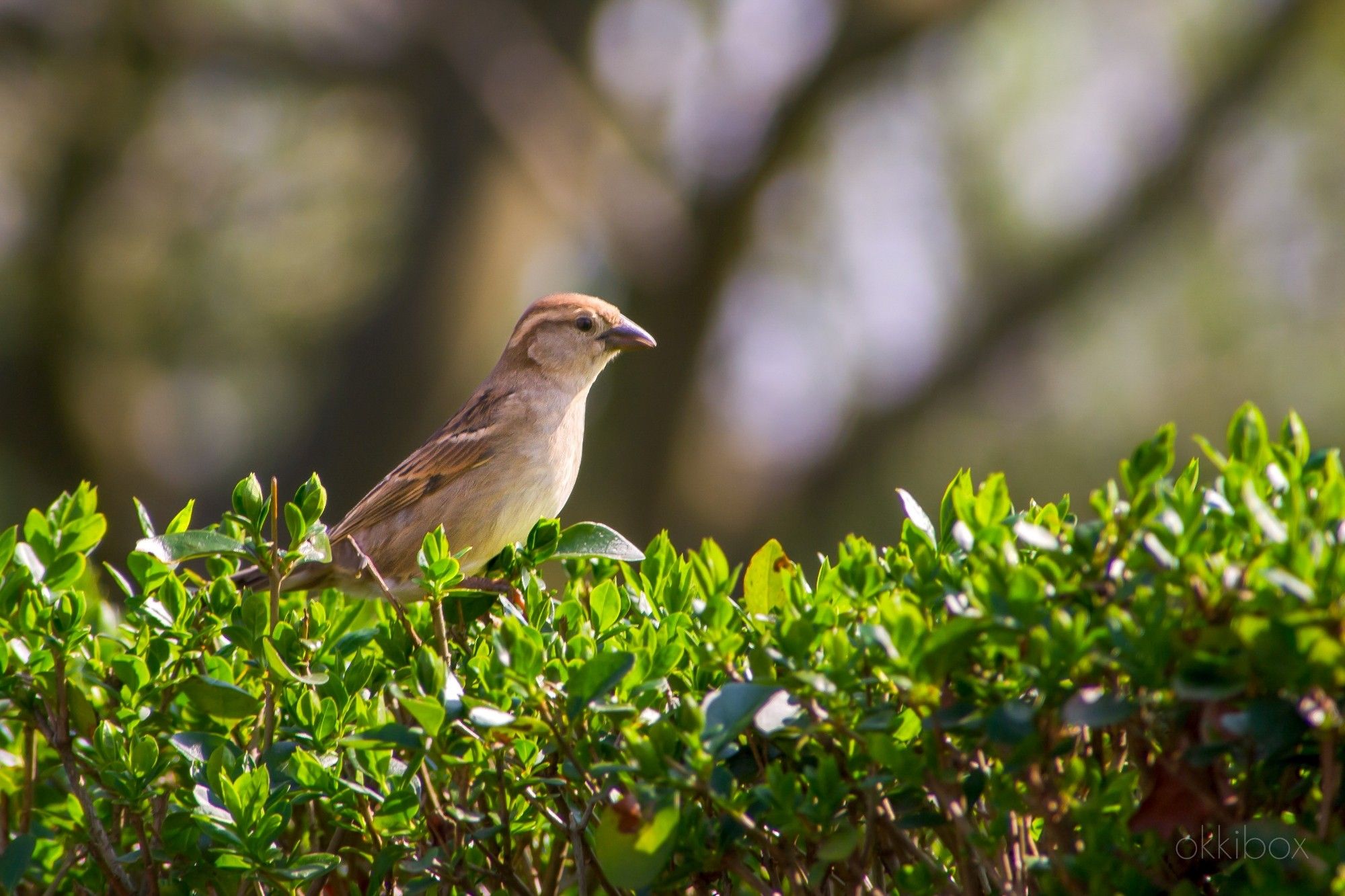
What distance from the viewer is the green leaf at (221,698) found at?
193 centimetres

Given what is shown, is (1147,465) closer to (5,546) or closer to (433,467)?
(5,546)

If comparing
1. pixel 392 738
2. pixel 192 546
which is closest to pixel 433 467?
pixel 192 546

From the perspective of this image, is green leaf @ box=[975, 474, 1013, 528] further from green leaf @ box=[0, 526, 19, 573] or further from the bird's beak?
the bird's beak

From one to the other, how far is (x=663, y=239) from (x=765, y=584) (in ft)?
21.5

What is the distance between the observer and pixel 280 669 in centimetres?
184

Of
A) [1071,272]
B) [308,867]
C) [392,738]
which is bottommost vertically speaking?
[1071,272]

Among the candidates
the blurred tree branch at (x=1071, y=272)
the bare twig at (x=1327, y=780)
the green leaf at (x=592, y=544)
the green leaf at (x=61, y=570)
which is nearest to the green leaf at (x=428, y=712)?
the green leaf at (x=592, y=544)

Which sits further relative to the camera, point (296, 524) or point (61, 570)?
point (61, 570)

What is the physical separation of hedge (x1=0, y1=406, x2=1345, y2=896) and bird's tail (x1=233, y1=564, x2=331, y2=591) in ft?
4.88

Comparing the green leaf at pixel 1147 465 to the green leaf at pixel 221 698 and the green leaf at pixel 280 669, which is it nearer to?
the green leaf at pixel 280 669

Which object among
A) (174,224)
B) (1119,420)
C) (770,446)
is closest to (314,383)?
(174,224)

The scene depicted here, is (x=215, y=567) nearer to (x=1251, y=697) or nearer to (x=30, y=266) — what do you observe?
(x=1251, y=697)

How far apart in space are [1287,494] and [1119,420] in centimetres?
748

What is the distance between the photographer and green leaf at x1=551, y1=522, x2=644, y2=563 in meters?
2.13
